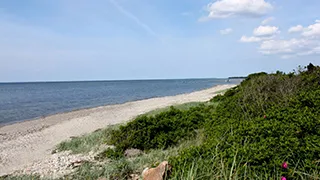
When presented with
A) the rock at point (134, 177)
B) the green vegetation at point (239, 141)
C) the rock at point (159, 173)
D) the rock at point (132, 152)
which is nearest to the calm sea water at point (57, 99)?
the green vegetation at point (239, 141)

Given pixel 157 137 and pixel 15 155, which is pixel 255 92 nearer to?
pixel 157 137

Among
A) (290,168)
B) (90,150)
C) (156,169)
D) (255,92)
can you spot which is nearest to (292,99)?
(255,92)

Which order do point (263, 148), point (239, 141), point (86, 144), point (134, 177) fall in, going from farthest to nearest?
point (86, 144), point (134, 177), point (239, 141), point (263, 148)

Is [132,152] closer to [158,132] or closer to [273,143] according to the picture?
[158,132]

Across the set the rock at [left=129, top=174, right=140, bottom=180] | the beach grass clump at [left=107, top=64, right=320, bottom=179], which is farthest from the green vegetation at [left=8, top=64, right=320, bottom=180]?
the rock at [left=129, top=174, right=140, bottom=180]

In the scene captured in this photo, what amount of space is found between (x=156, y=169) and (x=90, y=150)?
4518mm

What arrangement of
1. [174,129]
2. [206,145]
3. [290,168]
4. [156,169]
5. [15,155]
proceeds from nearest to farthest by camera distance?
[290,168]
[156,169]
[206,145]
[174,129]
[15,155]

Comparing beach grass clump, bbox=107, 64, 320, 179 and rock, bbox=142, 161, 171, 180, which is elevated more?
beach grass clump, bbox=107, 64, 320, 179

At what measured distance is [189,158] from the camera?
4547 millimetres

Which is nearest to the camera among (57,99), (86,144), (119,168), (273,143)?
(273,143)

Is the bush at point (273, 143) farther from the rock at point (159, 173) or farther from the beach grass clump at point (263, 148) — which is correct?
the rock at point (159, 173)

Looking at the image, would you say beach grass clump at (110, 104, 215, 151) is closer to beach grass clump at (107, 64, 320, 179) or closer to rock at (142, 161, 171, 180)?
beach grass clump at (107, 64, 320, 179)

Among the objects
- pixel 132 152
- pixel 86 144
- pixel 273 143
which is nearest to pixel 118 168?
pixel 132 152

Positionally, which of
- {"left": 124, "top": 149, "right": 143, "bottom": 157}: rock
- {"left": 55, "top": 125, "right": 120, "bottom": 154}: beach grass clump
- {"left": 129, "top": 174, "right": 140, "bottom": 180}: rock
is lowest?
{"left": 55, "top": 125, "right": 120, "bottom": 154}: beach grass clump
